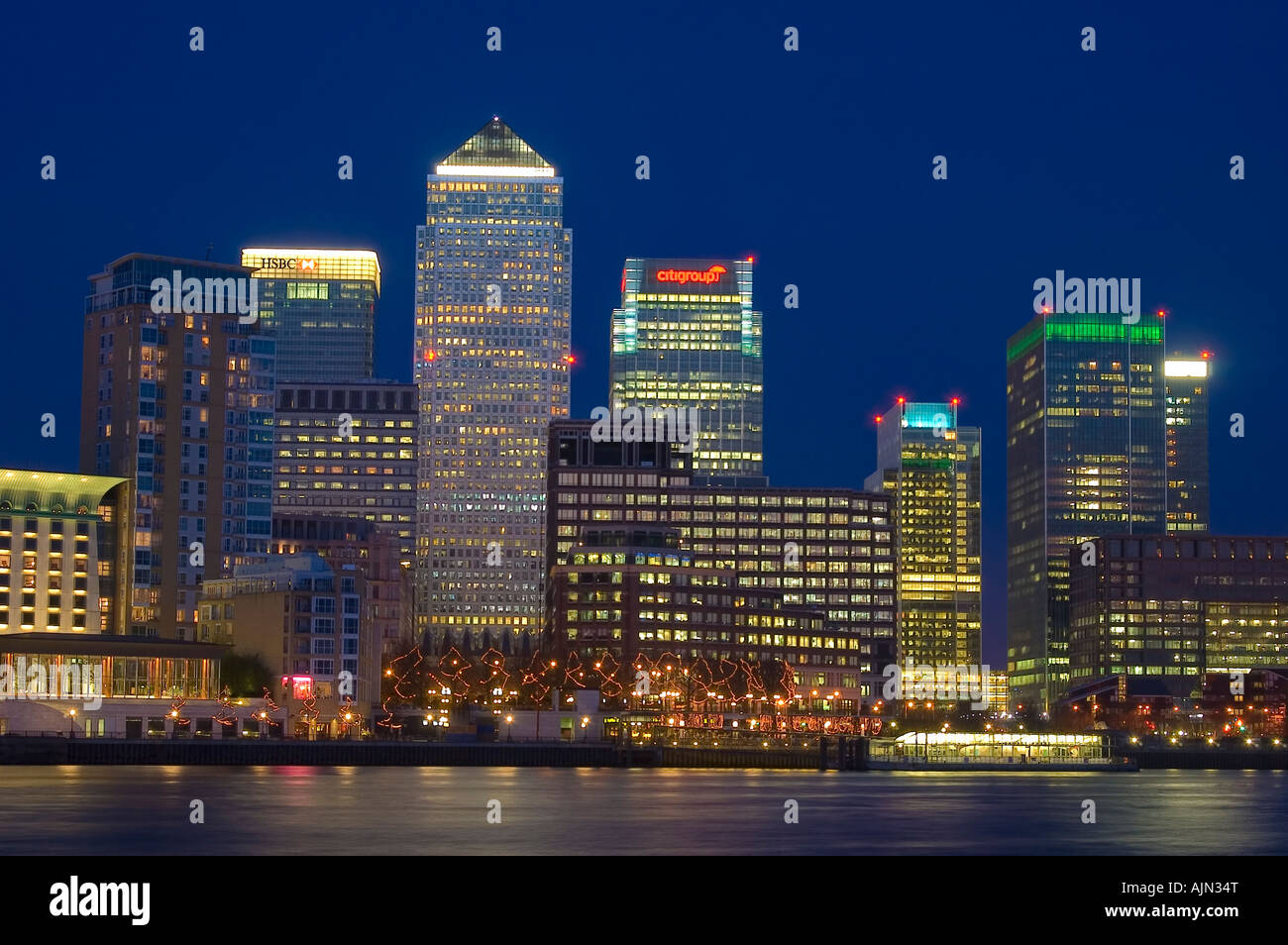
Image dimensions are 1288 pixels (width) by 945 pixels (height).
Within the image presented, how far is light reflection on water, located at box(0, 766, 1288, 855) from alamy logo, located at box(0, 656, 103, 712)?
61000 mm

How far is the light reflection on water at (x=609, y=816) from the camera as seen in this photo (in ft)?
207

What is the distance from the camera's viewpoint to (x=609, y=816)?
80875mm

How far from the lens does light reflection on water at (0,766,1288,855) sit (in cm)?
6316
